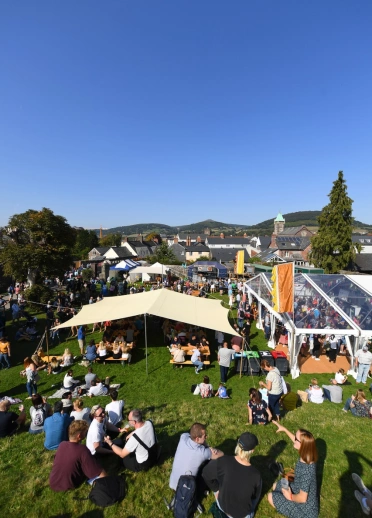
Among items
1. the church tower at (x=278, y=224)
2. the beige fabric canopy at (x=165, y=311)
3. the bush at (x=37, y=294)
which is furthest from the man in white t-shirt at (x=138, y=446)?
the church tower at (x=278, y=224)

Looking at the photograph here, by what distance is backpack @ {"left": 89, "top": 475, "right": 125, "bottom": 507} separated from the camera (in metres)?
3.50

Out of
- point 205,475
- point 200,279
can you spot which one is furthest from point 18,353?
point 200,279

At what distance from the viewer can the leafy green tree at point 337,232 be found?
2911cm

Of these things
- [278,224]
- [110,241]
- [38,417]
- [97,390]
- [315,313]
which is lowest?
[97,390]

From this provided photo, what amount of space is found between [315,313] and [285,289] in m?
1.43

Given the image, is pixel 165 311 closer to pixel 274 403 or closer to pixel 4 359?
pixel 274 403

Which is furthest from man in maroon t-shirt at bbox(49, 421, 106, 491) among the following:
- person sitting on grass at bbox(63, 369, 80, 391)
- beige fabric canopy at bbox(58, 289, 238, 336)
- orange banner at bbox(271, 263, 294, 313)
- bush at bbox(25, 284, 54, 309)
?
bush at bbox(25, 284, 54, 309)

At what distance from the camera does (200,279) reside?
28219 mm

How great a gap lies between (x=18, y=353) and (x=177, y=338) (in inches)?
280

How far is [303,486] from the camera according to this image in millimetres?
3211

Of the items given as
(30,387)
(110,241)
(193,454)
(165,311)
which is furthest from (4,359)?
(110,241)

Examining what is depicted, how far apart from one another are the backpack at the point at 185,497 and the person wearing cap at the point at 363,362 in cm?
813

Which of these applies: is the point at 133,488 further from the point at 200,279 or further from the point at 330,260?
the point at 330,260

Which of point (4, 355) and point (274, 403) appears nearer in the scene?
point (274, 403)
